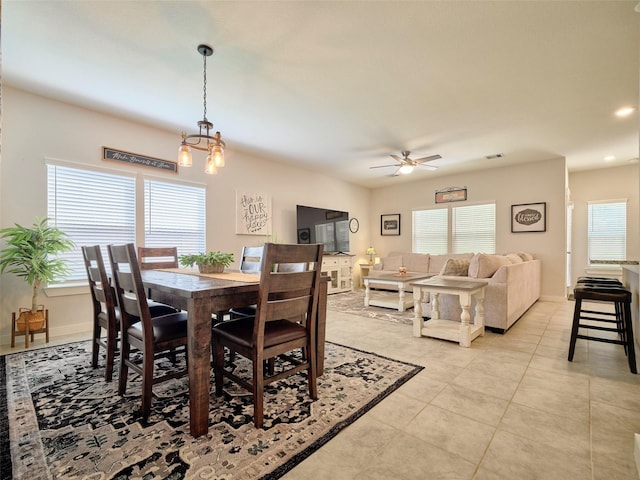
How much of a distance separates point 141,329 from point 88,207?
2.57m

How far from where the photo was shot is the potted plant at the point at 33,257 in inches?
113

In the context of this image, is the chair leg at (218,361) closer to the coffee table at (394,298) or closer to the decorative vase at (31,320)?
the decorative vase at (31,320)

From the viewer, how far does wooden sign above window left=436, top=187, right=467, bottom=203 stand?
22.2 feet

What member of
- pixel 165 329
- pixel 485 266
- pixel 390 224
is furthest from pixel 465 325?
pixel 390 224

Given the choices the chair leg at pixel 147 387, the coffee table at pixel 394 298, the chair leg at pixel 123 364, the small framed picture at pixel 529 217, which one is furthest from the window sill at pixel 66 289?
the small framed picture at pixel 529 217

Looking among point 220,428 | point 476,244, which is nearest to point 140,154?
point 220,428

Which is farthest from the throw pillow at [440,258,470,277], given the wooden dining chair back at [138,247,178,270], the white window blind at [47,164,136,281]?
the white window blind at [47,164,136,281]

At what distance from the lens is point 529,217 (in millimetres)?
5914

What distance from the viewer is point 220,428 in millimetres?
1728

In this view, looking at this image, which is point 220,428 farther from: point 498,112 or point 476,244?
point 476,244

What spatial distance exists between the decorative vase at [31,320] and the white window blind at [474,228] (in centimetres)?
691

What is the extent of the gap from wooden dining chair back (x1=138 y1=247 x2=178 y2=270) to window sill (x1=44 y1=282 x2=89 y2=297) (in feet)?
3.13

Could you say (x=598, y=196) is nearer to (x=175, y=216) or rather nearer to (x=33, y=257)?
(x=175, y=216)

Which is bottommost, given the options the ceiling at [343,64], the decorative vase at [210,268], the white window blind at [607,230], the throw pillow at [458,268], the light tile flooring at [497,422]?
the light tile flooring at [497,422]
